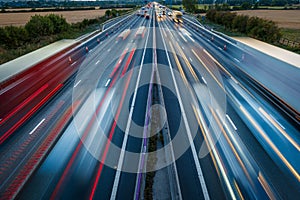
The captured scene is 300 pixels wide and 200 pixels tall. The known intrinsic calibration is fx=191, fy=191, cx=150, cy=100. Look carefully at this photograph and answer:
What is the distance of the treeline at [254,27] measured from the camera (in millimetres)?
35719

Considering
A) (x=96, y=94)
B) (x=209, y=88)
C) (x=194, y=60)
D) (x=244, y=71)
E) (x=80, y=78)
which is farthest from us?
(x=194, y=60)

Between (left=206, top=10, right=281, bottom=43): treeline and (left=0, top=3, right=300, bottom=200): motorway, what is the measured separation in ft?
59.1

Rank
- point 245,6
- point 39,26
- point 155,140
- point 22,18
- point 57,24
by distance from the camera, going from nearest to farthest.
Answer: point 155,140, point 39,26, point 57,24, point 22,18, point 245,6

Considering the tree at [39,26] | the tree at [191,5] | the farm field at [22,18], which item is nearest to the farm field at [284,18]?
the tree at [191,5]

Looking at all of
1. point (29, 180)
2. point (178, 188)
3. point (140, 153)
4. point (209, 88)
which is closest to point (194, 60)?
point (209, 88)

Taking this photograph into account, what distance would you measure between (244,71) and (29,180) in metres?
23.4

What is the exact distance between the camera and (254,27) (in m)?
39.6

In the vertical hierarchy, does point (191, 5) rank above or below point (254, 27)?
above

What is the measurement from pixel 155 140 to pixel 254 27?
127ft

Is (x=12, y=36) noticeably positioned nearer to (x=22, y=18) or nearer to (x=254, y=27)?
(x=254, y=27)

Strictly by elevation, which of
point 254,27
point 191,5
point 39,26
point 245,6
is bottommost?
point 39,26

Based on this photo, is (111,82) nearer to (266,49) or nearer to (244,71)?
(244,71)

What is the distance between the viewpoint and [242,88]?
18.8 m

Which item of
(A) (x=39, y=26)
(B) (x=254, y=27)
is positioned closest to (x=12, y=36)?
(A) (x=39, y=26)
